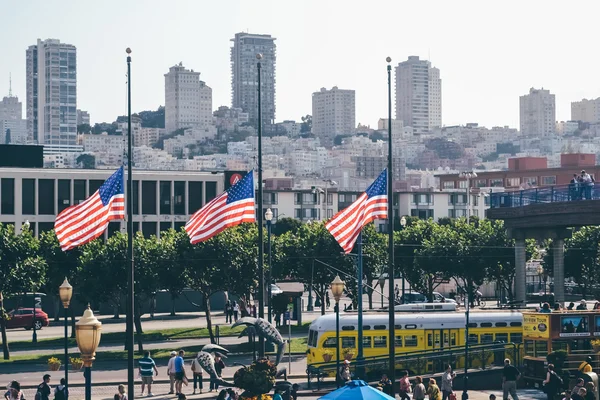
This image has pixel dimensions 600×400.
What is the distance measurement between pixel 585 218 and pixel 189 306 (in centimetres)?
4428

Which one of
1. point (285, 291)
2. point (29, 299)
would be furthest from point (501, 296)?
point (29, 299)

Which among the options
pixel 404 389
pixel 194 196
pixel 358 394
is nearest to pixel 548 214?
pixel 404 389

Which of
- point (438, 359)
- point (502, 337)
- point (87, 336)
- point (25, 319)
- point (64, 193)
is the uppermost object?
point (64, 193)

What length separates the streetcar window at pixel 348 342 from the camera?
52.3 m

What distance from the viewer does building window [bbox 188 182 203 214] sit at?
10512cm

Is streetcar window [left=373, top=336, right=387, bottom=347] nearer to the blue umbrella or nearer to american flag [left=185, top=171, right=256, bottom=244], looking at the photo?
american flag [left=185, top=171, right=256, bottom=244]

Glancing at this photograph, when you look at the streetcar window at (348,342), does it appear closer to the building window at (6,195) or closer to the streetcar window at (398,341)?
the streetcar window at (398,341)

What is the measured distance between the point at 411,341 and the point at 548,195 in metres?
14.7

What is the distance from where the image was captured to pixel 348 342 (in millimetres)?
52375

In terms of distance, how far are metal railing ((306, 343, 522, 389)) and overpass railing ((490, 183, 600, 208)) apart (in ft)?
39.3

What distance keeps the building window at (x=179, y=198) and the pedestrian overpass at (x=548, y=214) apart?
4330 centimetres

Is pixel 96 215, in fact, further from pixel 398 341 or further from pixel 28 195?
pixel 28 195

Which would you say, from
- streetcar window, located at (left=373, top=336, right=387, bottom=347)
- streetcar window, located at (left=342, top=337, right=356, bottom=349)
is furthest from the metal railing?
streetcar window, located at (left=342, top=337, right=356, bottom=349)

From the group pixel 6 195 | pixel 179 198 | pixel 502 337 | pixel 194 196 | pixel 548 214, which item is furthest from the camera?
pixel 194 196
